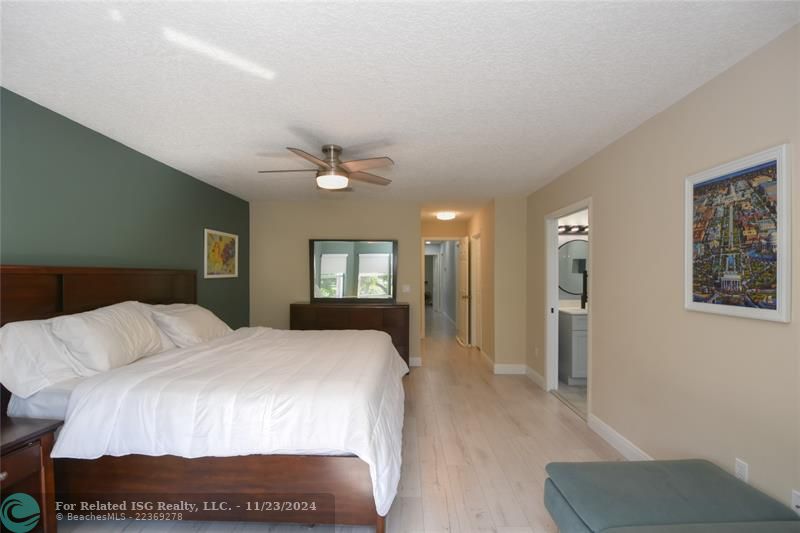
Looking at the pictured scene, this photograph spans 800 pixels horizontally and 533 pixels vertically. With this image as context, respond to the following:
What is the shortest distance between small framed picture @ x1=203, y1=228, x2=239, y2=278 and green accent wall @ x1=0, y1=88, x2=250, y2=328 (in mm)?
145

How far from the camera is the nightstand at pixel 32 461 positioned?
1.60 m

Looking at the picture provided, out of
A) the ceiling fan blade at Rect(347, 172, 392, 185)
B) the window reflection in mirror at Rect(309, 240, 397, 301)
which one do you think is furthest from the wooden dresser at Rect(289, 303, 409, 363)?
the ceiling fan blade at Rect(347, 172, 392, 185)

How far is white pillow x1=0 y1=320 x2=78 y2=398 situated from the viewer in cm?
185

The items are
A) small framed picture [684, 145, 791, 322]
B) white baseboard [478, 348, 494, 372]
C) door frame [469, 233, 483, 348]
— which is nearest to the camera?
small framed picture [684, 145, 791, 322]

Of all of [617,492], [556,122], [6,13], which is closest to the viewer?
[6,13]

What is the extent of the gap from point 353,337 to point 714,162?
2.87 meters

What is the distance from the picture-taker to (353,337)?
3367 mm

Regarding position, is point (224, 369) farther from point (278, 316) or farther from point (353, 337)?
point (278, 316)

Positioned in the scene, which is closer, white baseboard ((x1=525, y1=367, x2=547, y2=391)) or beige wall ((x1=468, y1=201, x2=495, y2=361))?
white baseboard ((x1=525, y1=367, x2=547, y2=391))

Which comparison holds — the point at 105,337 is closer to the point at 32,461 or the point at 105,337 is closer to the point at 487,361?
the point at 32,461

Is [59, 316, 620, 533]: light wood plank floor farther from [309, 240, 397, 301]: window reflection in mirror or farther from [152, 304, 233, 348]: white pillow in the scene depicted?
[309, 240, 397, 301]: window reflection in mirror

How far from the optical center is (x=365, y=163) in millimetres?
2707

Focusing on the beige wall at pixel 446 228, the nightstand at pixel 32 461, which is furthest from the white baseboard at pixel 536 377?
the nightstand at pixel 32 461

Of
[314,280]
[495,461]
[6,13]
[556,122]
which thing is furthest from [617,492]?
[314,280]
